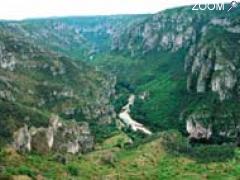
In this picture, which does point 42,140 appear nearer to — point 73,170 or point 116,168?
point 73,170

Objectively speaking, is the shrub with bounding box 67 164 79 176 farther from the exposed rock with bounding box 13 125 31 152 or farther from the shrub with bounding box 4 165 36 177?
the exposed rock with bounding box 13 125 31 152

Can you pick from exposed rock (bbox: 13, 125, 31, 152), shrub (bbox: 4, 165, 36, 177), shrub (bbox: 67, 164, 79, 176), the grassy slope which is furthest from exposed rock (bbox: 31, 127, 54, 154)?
shrub (bbox: 4, 165, 36, 177)

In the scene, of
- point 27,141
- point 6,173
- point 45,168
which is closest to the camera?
point 6,173

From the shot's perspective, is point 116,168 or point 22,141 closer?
point 22,141

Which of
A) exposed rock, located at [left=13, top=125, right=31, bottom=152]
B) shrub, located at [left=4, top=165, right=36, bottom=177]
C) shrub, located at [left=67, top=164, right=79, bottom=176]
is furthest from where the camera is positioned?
exposed rock, located at [left=13, top=125, right=31, bottom=152]

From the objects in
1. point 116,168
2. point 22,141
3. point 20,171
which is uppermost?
point 22,141

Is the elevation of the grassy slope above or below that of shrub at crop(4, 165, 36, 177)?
below

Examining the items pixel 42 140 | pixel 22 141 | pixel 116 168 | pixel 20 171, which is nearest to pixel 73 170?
pixel 116 168

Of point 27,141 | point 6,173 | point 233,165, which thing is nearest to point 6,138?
point 27,141

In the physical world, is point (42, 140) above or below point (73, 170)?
above

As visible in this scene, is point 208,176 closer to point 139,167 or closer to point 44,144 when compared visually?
point 139,167

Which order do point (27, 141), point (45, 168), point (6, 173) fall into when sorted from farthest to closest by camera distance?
1. point (27, 141)
2. point (45, 168)
3. point (6, 173)
